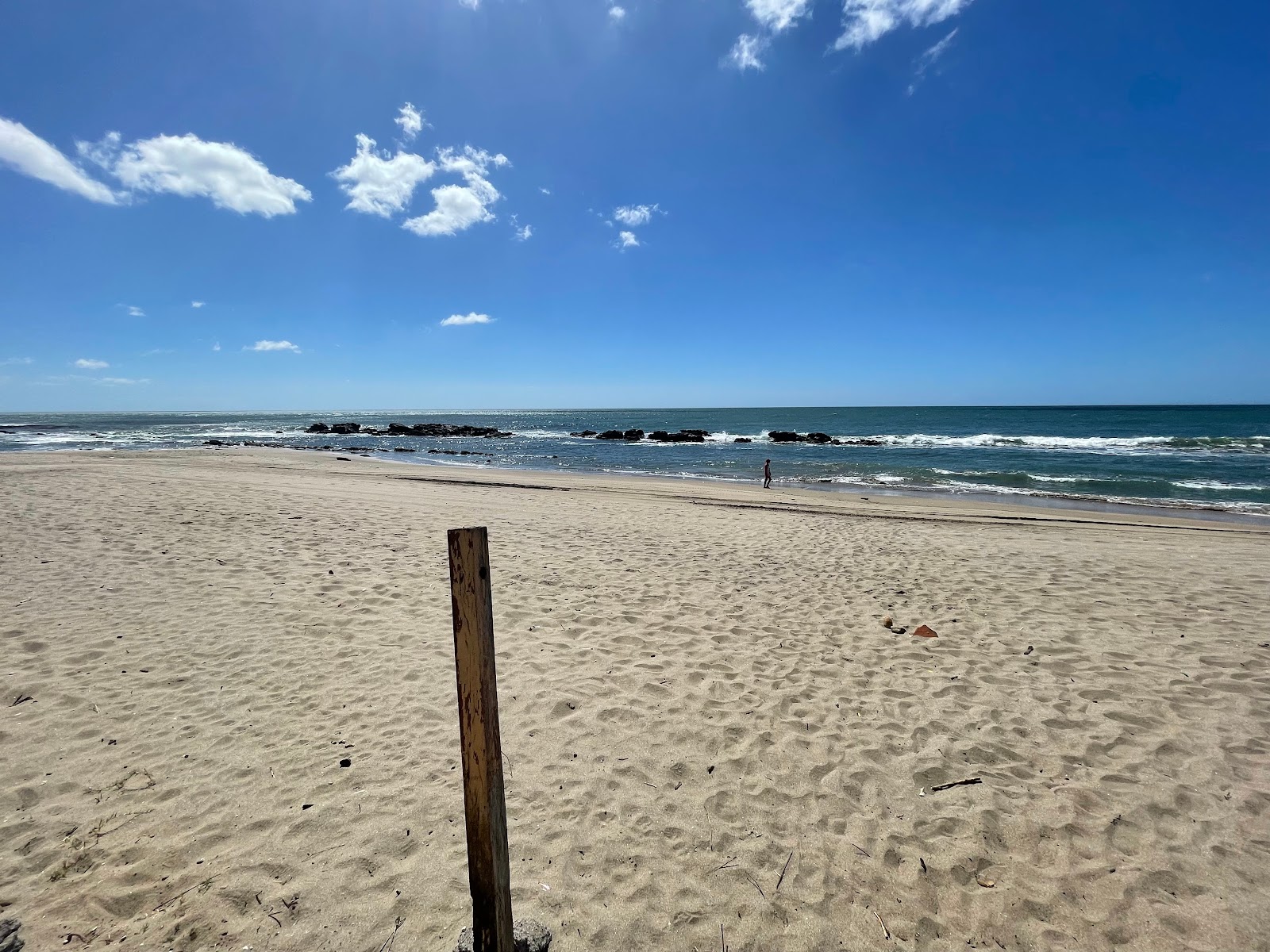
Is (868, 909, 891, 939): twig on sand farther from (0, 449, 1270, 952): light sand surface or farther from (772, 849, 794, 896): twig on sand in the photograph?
(772, 849, 794, 896): twig on sand

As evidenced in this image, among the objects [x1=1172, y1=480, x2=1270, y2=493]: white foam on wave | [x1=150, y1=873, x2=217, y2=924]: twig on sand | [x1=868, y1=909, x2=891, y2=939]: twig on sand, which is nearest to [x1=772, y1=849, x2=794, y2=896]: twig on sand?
[x1=868, y1=909, x2=891, y2=939]: twig on sand

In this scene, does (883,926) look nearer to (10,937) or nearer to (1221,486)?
(10,937)

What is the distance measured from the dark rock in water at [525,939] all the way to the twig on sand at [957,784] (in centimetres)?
278

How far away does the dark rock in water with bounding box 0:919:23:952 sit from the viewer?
2.53 metres

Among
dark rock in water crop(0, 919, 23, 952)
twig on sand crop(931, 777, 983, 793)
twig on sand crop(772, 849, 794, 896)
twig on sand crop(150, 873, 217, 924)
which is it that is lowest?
twig on sand crop(772, 849, 794, 896)

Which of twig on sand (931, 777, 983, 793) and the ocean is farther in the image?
the ocean

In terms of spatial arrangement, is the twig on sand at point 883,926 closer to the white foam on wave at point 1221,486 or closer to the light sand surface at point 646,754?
the light sand surface at point 646,754

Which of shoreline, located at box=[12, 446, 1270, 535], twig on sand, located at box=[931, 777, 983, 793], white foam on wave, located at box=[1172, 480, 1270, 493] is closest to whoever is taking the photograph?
twig on sand, located at box=[931, 777, 983, 793]

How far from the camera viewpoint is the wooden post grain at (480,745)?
2.22 m

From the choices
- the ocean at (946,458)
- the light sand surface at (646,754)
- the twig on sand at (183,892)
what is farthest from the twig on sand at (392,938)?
the ocean at (946,458)

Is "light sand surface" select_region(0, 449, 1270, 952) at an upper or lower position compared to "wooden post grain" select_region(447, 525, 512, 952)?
lower

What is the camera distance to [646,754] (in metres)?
4.09

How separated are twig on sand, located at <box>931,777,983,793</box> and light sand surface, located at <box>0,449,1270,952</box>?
48 millimetres

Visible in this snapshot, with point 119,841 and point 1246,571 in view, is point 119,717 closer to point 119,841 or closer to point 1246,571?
point 119,841
